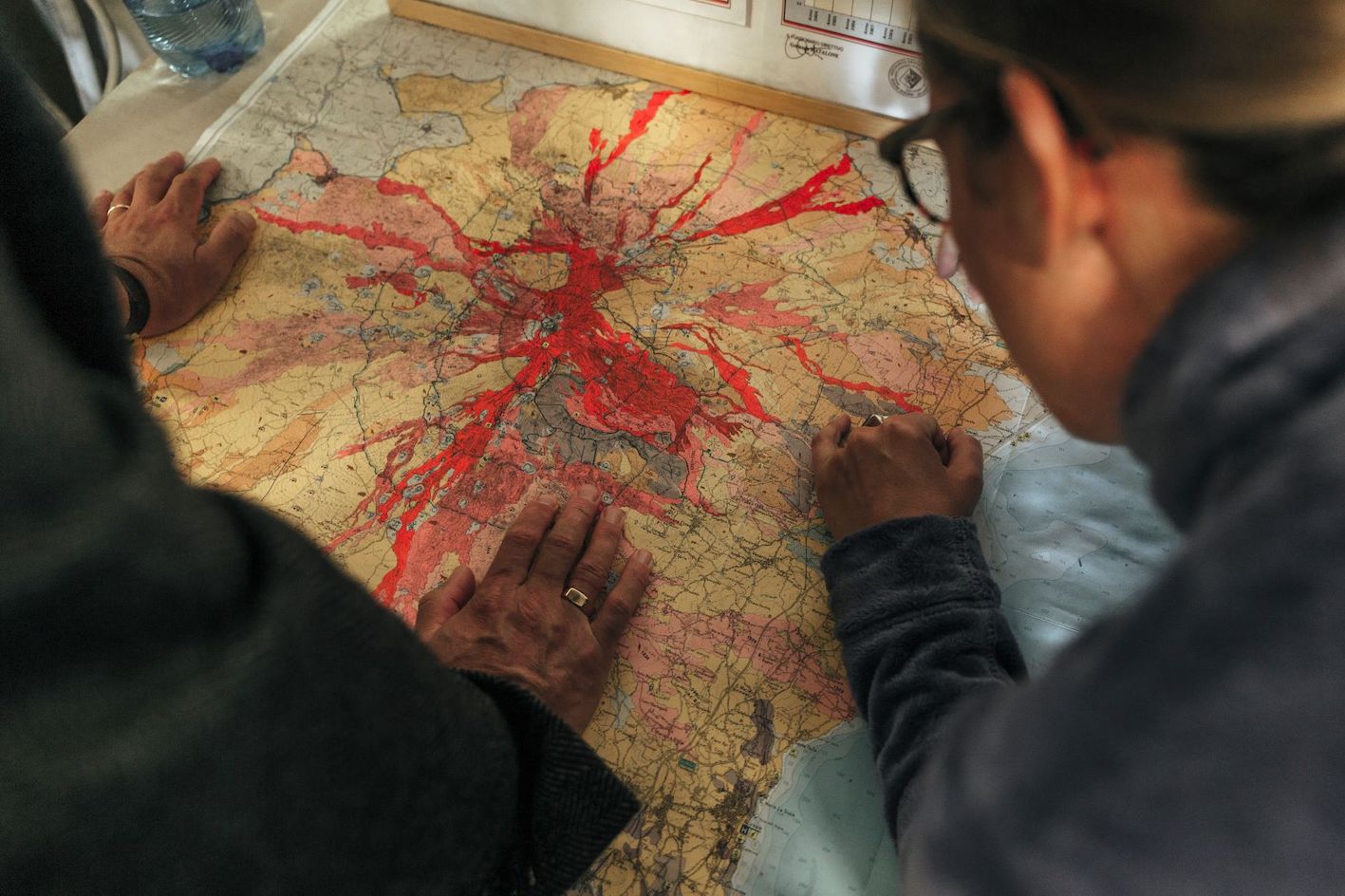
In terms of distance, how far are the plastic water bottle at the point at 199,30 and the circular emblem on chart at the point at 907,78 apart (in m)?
1.00

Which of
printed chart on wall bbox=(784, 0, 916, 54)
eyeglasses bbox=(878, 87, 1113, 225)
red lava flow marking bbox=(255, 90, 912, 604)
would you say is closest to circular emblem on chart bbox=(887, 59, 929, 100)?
printed chart on wall bbox=(784, 0, 916, 54)

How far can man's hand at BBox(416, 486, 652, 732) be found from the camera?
867 millimetres

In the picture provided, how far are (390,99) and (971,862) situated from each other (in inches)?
51.4

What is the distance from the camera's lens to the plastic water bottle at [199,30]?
1318 mm

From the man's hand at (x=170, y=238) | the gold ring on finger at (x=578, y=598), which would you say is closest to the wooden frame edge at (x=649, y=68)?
the man's hand at (x=170, y=238)

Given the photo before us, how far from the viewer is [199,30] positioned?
1330mm

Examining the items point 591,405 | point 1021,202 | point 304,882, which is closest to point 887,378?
point 591,405

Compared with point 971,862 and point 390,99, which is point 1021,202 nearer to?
point 971,862

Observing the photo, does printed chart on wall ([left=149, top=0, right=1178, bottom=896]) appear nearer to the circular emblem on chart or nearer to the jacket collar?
the circular emblem on chart

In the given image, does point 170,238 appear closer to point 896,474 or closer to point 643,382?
point 643,382

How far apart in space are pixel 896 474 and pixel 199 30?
4.06 feet

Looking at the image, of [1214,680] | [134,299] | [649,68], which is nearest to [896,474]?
[1214,680]

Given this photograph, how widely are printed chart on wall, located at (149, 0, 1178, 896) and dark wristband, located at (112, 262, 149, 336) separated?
4cm

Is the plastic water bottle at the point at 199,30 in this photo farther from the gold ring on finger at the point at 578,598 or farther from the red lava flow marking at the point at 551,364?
the gold ring on finger at the point at 578,598
